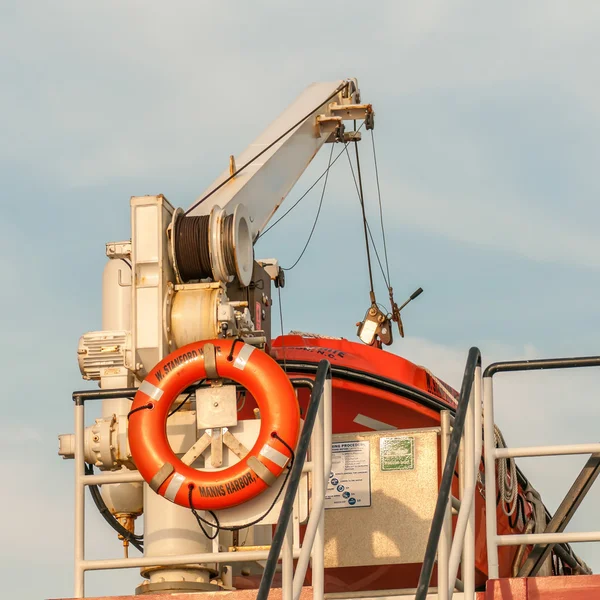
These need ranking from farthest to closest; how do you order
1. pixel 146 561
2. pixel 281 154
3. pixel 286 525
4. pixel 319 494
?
pixel 281 154 → pixel 146 561 → pixel 319 494 → pixel 286 525

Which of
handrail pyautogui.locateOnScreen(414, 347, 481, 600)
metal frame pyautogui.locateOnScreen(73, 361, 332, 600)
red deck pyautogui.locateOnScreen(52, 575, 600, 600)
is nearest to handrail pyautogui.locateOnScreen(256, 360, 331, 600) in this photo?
metal frame pyautogui.locateOnScreen(73, 361, 332, 600)

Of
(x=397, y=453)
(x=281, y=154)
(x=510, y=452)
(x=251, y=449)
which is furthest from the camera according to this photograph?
(x=281, y=154)

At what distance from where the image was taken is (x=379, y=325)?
9.66 m

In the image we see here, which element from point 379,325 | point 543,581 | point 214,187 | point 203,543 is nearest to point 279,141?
point 214,187

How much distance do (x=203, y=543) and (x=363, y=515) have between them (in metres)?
1.28

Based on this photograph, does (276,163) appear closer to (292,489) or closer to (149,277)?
(149,277)

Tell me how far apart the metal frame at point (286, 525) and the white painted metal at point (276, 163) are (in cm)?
171

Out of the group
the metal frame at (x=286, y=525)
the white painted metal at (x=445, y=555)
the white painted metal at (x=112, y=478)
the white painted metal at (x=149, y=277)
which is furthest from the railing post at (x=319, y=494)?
the white painted metal at (x=149, y=277)

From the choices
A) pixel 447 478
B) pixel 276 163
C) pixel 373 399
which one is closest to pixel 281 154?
pixel 276 163

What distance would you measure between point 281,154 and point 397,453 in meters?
2.20

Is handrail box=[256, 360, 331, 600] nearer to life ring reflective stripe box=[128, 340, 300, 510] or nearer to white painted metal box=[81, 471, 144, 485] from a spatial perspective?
life ring reflective stripe box=[128, 340, 300, 510]

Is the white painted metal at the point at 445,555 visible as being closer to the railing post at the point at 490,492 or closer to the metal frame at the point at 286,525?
the railing post at the point at 490,492

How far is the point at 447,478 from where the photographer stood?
15.7 feet

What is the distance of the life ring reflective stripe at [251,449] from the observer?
5.86 m
